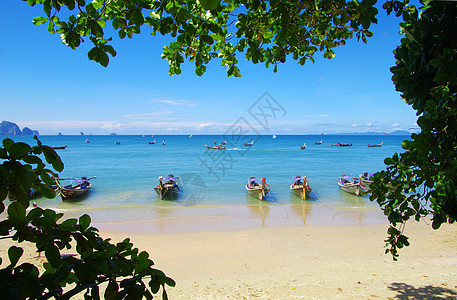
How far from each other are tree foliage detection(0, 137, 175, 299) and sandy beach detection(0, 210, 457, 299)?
466 centimetres

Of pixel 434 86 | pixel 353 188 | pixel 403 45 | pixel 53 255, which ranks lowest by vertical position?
pixel 353 188

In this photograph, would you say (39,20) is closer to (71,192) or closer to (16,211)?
(16,211)

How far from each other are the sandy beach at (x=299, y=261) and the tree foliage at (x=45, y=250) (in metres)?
4.66

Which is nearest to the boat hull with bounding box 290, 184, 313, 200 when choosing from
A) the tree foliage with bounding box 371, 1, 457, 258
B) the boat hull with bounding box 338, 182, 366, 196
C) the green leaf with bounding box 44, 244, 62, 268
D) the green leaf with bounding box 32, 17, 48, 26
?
the boat hull with bounding box 338, 182, 366, 196

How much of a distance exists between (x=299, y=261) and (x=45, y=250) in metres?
8.13

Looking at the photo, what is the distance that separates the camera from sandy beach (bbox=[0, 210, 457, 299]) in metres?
5.14

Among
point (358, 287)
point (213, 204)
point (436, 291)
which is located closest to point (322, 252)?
point (358, 287)

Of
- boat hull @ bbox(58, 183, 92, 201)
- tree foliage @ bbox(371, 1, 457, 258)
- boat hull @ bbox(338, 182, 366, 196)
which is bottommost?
boat hull @ bbox(58, 183, 92, 201)

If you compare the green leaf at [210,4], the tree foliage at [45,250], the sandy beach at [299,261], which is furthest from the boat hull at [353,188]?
the green leaf at [210,4]

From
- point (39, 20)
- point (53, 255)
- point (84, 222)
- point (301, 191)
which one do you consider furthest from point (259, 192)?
point (53, 255)

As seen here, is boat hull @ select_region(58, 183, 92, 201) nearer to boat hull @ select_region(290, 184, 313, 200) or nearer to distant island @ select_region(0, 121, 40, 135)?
boat hull @ select_region(290, 184, 313, 200)

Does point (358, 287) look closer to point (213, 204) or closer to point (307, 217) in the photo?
point (307, 217)

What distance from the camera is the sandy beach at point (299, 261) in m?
5.14

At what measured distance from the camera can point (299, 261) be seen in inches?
309
